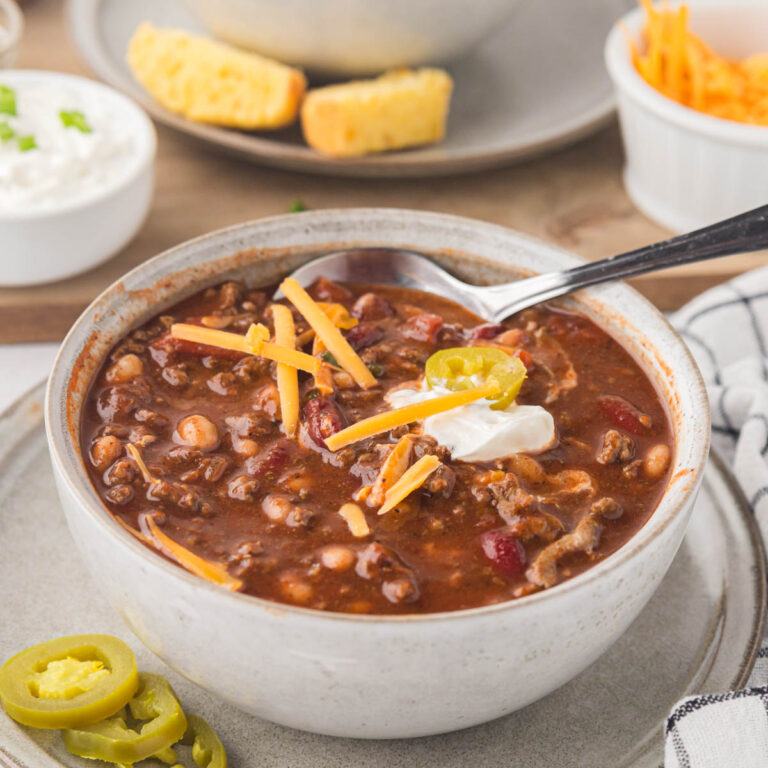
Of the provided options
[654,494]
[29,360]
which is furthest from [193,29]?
[654,494]

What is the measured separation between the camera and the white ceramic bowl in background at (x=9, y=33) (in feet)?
16.2

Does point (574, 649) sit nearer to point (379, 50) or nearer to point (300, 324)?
point (300, 324)

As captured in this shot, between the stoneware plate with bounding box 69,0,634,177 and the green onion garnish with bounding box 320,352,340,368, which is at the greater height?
the green onion garnish with bounding box 320,352,340,368

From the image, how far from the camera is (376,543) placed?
2.34m

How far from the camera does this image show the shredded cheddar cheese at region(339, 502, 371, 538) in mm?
2387

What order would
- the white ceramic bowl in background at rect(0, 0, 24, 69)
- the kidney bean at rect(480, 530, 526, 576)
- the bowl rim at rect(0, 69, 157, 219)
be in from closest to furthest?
the kidney bean at rect(480, 530, 526, 576), the bowl rim at rect(0, 69, 157, 219), the white ceramic bowl in background at rect(0, 0, 24, 69)


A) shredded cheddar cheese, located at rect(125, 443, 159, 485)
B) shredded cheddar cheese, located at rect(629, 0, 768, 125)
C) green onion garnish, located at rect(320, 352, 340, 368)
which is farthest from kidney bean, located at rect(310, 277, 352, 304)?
shredded cheddar cheese, located at rect(629, 0, 768, 125)

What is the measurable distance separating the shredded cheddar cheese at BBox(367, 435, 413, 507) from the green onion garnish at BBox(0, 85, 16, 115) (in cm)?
256

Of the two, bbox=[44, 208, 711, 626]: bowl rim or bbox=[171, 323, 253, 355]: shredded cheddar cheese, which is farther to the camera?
bbox=[171, 323, 253, 355]: shredded cheddar cheese

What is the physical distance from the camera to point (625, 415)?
278 cm

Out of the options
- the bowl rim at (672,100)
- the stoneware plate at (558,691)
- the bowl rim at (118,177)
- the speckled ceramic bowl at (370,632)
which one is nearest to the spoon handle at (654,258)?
the speckled ceramic bowl at (370,632)

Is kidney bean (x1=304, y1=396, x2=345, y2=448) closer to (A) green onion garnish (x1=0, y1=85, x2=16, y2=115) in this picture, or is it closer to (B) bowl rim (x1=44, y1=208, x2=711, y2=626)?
(B) bowl rim (x1=44, y1=208, x2=711, y2=626)

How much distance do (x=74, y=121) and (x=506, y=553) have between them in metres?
2.81

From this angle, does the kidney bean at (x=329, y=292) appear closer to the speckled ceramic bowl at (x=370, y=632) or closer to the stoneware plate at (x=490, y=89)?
the speckled ceramic bowl at (x=370, y=632)
